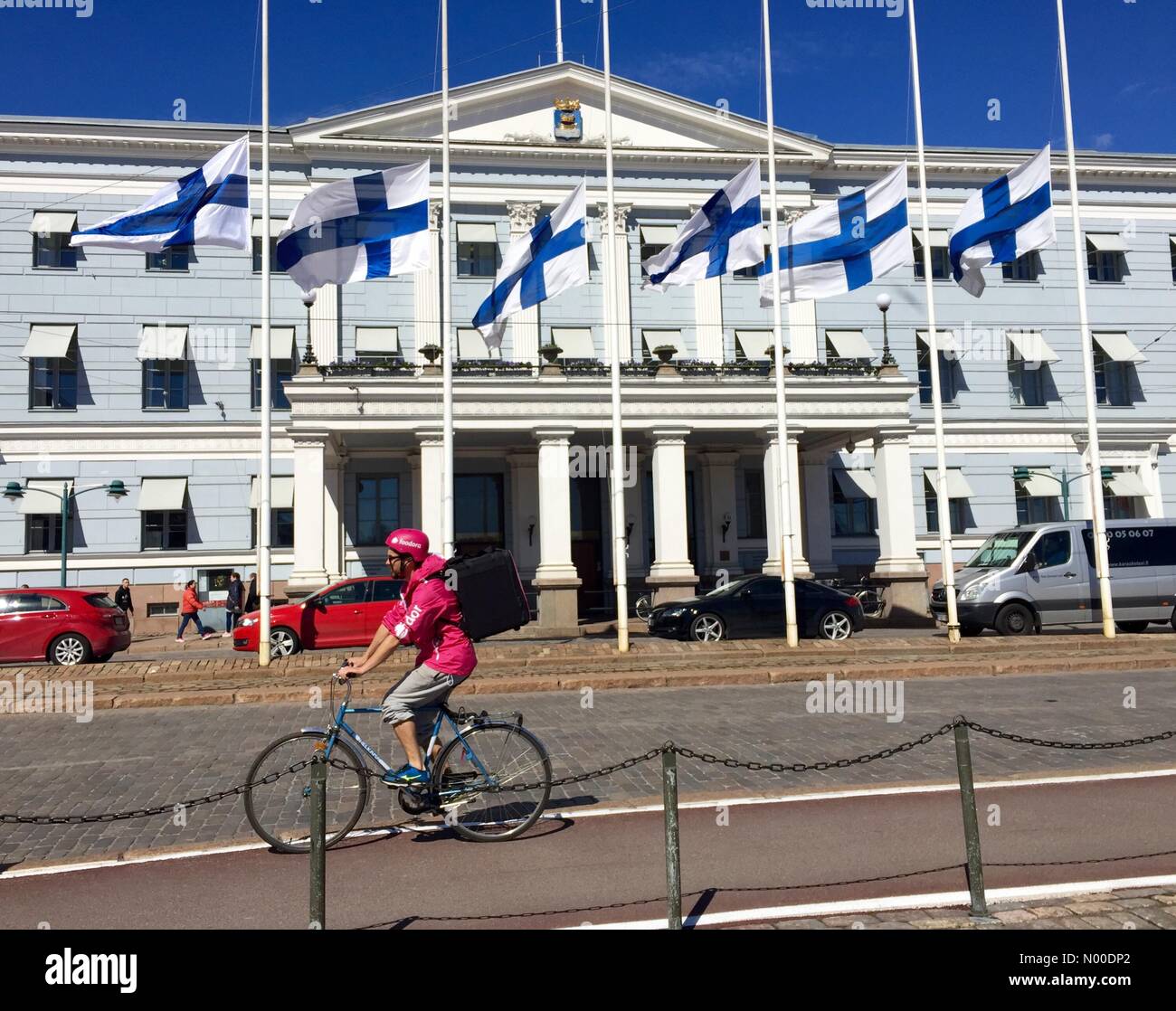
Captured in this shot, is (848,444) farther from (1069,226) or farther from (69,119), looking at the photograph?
(69,119)

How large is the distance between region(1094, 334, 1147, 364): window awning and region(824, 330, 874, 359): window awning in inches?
328

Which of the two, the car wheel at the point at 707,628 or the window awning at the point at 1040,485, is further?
the window awning at the point at 1040,485

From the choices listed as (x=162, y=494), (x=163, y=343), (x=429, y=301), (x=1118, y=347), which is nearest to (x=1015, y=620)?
(x=1118, y=347)

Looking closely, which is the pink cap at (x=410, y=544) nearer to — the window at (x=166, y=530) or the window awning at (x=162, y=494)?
the window awning at (x=162, y=494)

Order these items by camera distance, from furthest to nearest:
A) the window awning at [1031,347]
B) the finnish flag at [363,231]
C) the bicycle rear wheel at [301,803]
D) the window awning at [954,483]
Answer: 1. the window awning at [1031,347]
2. the window awning at [954,483]
3. the finnish flag at [363,231]
4. the bicycle rear wheel at [301,803]

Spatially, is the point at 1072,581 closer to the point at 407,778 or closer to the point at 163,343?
the point at 407,778

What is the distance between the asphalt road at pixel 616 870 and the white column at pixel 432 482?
17097mm

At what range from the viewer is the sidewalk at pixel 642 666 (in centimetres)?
1488

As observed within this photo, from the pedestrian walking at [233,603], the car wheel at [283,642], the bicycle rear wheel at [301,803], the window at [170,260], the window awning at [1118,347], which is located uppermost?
the window at [170,260]

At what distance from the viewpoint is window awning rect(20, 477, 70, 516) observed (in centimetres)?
2892

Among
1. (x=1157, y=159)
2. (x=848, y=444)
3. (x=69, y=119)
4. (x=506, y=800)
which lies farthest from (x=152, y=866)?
(x=1157, y=159)

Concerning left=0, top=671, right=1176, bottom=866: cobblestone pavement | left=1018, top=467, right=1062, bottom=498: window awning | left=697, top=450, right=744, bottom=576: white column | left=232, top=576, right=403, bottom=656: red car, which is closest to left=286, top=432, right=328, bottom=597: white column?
left=232, top=576, right=403, bottom=656: red car

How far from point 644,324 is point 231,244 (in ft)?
55.8

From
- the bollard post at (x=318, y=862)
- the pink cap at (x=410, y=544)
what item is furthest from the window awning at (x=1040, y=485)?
the bollard post at (x=318, y=862)
